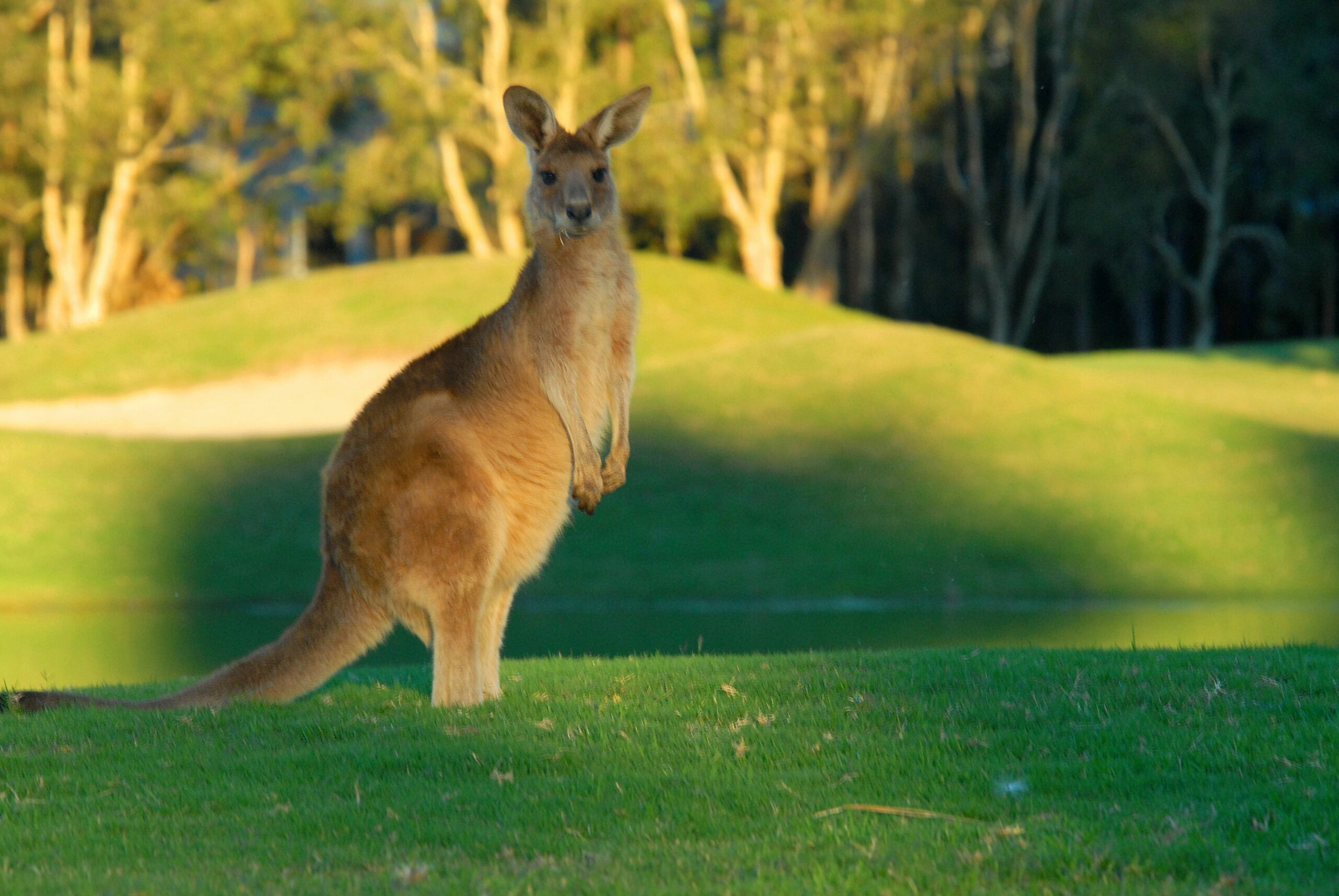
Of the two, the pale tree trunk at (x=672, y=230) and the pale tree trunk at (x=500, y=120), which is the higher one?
the pale tree trunk at (x=500, y=120)

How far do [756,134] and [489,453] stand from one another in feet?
102

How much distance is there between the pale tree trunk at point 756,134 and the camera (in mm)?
34469

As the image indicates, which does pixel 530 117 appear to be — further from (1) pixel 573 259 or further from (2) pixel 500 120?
(2) pixel 500 120

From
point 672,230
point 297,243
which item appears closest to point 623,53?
point 672,230

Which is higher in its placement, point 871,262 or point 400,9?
point 400,9

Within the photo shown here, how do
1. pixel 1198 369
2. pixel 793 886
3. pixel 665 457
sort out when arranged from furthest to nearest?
1. pixel 1198 369
2. pixel 665 457
3. pixel 793 886

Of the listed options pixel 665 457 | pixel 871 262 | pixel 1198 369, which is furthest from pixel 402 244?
pixel 665 457

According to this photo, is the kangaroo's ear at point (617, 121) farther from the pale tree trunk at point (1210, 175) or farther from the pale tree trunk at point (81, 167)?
the pale tree trunk at point (1210, 175)

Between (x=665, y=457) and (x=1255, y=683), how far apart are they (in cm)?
1268

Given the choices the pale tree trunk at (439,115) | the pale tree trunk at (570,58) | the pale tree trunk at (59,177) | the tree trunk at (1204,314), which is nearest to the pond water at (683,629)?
the pale tree trunk at (439,115)

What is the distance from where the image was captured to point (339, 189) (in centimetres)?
3944

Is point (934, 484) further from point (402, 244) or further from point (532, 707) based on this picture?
point (402, 244)

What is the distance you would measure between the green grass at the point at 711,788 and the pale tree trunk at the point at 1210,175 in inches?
1216

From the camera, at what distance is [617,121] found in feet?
18.8
